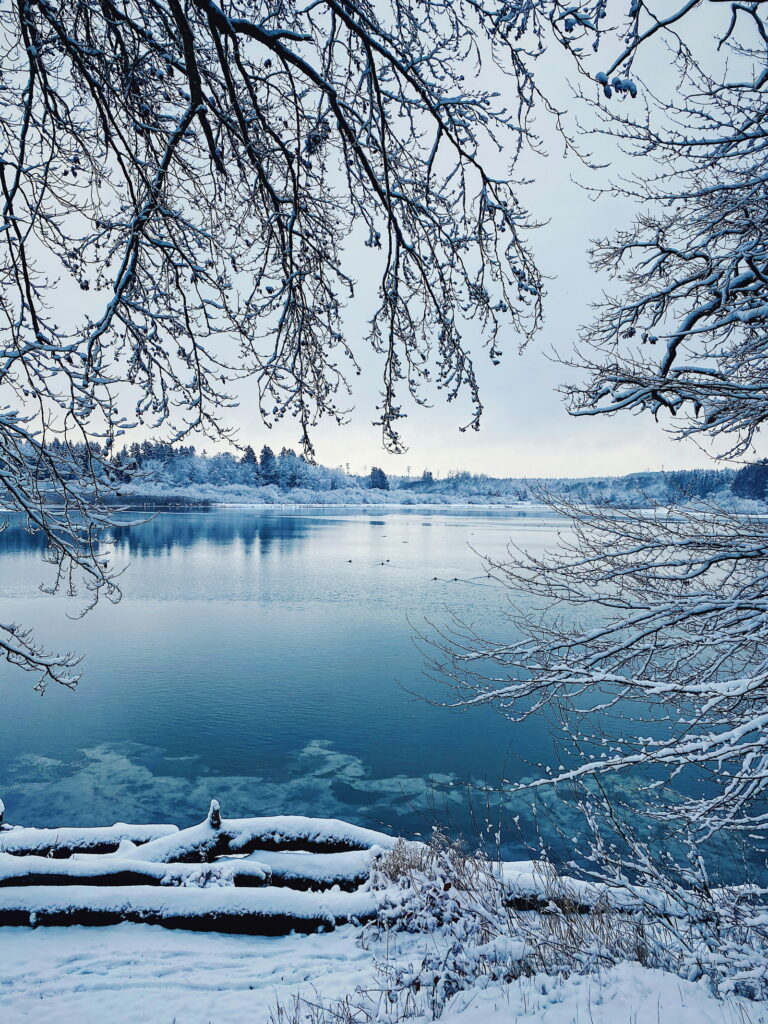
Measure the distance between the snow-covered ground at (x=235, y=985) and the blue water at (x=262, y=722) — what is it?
3328 millimetres

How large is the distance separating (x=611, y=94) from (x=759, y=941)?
6171mm

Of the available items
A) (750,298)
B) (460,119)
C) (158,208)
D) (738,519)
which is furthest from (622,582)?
(158,208)

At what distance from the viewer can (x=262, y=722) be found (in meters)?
15.8

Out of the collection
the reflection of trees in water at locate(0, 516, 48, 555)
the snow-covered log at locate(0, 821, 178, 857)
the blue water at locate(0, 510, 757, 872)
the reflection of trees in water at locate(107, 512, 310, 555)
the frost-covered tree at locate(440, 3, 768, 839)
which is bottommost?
the blue water at locate(0, 510, 757, 872)

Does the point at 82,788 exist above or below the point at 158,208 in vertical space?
below

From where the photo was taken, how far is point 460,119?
10.9 feet

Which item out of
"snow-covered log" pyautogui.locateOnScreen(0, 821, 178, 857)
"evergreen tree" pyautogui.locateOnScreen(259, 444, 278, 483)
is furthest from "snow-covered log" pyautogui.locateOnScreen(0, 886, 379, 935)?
"evergreen tree" pyautogui.locateOnScreen(259, 444, 278, 483)

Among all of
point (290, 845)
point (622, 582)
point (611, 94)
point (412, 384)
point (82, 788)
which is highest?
point (611, 94)

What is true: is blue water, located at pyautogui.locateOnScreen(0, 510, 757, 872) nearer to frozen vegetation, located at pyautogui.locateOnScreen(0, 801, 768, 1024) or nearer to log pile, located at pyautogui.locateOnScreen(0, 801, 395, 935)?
frozen vegetation, located at pyautogui.locateOnScreen(0, 801, 768, 1024)

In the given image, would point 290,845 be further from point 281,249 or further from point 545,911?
point 281,249

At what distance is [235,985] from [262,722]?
432 inches

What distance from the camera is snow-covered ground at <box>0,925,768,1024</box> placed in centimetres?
400

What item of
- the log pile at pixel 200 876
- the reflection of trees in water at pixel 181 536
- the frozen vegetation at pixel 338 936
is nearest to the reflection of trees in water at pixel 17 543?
the reflection of trees in water at pixel 181 536

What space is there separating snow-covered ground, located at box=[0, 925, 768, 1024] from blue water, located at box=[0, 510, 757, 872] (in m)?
3.33
